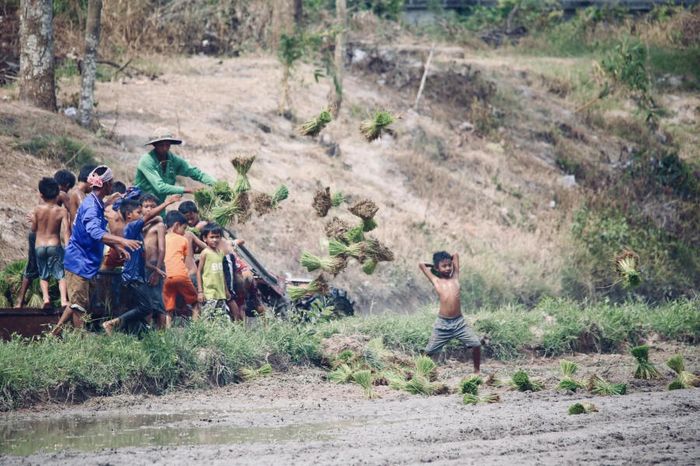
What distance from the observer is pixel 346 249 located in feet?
45.1

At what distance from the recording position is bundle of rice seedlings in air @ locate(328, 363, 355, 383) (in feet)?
41.1

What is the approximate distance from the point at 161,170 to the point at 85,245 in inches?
81.1

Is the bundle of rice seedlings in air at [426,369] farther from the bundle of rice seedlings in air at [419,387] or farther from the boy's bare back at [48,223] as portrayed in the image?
the boy's bare back at [48,223]

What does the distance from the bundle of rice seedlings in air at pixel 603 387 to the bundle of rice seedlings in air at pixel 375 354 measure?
2407mm

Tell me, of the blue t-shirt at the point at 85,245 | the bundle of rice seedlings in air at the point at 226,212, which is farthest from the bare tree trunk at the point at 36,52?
the blue t-shirt at the point at 85,245

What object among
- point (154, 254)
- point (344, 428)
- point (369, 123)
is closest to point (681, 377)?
point (344, 428)

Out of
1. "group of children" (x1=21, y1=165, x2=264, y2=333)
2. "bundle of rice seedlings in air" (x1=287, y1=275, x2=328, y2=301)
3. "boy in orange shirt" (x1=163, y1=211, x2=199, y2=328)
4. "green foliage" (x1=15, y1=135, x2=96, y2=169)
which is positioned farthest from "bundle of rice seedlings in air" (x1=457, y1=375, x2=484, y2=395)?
"green foliage" (x1=15, y1=135, x2=96, y2=169)

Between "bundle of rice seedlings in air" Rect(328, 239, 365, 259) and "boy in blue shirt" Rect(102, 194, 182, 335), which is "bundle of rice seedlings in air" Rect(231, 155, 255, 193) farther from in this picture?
"boy in blue shirt" Rect(102, 194, 182, 335)

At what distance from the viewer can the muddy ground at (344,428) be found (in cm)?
870

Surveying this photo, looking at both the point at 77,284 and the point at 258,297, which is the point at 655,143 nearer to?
the point at 258,297

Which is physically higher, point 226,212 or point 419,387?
point 226,212

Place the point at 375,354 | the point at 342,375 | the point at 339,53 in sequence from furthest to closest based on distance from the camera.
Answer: the point at 339,53
the point at 375,354
the point at 342,375

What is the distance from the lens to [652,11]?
33.0m

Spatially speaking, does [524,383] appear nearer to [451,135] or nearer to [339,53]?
[339,53]
